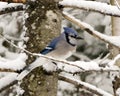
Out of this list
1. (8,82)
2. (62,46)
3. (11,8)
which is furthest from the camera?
(62,46)

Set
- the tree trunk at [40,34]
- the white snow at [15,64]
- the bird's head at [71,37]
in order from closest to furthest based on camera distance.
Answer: the white snow at [15,64] → the tree trunk at [40,34] → the bird's head at [71,37]

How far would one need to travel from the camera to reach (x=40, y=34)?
10.3 feet

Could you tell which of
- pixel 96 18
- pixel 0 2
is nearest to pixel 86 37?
pixel 96 18

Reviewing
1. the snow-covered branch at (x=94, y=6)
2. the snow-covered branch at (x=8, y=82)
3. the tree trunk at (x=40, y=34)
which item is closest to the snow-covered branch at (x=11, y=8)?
the tree trunk at (x=40, y=34)

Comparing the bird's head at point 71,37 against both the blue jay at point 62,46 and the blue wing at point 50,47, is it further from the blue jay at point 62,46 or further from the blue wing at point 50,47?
the blue wing at point 50,47

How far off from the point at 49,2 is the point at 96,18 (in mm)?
4191

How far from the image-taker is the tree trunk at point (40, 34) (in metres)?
3.04

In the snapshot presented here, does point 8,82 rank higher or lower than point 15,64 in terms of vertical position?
lower

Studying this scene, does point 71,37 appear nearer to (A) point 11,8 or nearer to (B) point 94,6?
(B) point 94,6

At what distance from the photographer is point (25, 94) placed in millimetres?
3023

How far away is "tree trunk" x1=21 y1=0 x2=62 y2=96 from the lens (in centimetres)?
304

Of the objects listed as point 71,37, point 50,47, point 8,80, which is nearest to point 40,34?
point 50,47

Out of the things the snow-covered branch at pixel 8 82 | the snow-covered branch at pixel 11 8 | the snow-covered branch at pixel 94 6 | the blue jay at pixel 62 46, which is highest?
the snow-covered branch at pixel 94 6

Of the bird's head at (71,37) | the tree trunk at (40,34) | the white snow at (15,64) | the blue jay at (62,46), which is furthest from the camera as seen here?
the bird's head at (71,37)
